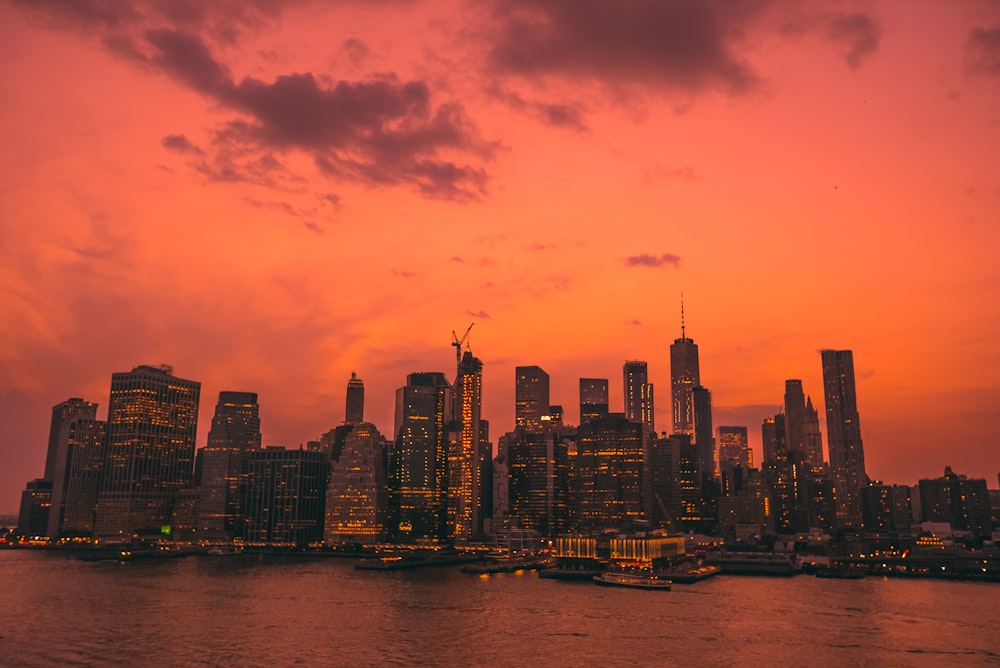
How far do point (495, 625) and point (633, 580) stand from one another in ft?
211

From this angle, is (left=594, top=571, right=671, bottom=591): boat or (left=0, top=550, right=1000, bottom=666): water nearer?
(left=0, top=550, right=1000, bottom=666): water

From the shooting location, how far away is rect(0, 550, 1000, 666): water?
87562 millimetres

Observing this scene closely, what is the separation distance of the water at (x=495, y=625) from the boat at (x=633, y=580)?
513cm

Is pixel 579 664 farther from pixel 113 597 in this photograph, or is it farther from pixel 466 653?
pixel 113 597

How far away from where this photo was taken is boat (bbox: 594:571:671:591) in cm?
16262

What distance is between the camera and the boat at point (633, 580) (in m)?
163

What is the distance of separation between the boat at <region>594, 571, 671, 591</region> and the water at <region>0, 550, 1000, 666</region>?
5130 mm

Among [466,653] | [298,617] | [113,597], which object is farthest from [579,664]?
[113,597]

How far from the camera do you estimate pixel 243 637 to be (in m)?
98.8

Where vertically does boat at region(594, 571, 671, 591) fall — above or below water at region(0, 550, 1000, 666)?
above

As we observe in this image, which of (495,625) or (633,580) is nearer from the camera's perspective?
(495,625)

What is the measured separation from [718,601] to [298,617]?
69.8 m

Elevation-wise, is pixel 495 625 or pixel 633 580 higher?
pixel 633 580

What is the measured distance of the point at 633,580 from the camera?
547ft
